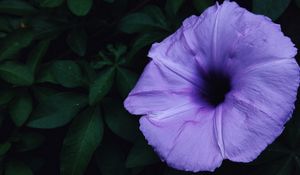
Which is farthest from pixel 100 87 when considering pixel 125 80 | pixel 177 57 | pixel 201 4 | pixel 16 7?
pixel 16 7

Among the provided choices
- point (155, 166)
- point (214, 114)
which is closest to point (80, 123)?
point (155, 166)

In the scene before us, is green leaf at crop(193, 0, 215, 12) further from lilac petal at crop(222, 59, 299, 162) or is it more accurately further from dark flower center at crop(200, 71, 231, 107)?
lilac petal at crop(222, 59, 299, 162)

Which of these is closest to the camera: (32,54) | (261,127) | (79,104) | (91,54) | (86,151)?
(261,127)

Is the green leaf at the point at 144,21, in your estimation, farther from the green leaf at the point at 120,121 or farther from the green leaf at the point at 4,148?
the green leaf at the point at 4,148

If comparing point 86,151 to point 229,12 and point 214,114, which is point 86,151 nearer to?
point 214,114

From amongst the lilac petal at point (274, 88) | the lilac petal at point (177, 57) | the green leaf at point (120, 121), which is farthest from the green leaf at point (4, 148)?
the lilac petal at point (274, 88)

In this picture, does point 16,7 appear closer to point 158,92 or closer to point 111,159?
point 111,159
